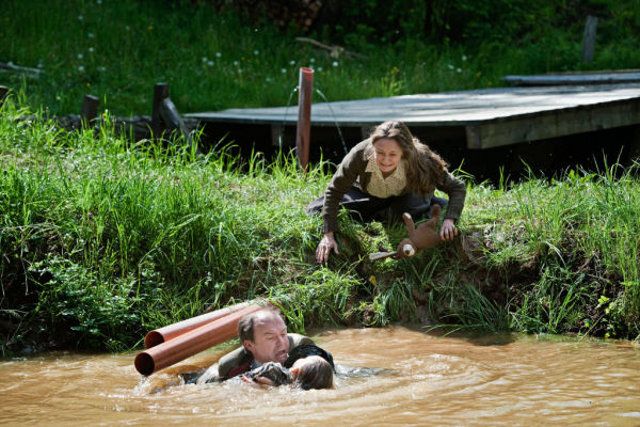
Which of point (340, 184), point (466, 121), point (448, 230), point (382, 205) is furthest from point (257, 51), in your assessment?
point (448, 230)

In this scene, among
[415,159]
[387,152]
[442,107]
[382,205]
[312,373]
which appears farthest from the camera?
[442,107]

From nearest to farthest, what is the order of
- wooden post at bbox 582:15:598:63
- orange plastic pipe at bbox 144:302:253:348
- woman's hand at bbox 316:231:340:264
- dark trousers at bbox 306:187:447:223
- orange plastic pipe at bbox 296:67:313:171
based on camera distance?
orange plastic pipe at bbox 144:302:253:348
woman's hand at bbox 316:231:340:264
dark trousers at bbox 306:187:447:223
orange plastic pipe at bbox 296:67:313:171
wooden post at bbox 582:15:598:63

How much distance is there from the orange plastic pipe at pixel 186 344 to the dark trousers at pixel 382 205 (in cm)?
155

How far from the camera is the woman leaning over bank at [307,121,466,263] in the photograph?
6566 millimetres

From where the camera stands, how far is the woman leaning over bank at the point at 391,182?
21.5 feet

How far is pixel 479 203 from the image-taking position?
7.45 m

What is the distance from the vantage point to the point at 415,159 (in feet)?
21.8

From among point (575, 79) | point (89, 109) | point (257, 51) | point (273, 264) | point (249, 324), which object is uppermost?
point (257, 51)

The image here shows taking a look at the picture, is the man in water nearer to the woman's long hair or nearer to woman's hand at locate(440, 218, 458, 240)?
woman's hand at locate(440, 218, 458, 240)

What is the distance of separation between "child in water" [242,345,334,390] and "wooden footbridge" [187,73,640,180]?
13.6ft

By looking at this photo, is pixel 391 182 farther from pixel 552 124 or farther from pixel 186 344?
pixel 552 124

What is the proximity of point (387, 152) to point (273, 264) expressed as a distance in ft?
3.48

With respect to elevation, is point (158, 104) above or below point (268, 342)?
above

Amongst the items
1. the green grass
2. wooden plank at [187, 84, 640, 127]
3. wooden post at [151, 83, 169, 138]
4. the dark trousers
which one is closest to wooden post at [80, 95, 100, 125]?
wooden post at [151, 83, 169, 138]
